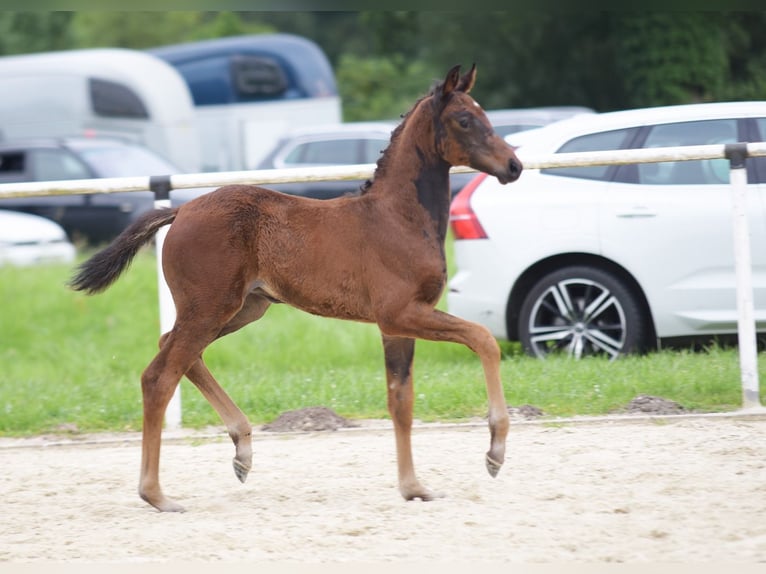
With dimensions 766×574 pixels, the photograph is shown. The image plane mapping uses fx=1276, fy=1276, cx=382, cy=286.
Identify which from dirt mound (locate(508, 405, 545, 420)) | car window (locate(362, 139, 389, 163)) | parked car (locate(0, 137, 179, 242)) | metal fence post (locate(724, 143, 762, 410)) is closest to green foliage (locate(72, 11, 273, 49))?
parked car (locate(0, 137, 179, 242))

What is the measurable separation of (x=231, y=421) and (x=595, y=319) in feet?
12.9

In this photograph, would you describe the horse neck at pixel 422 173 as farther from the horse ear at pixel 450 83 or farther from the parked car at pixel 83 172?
the parked car at pixel 83 172

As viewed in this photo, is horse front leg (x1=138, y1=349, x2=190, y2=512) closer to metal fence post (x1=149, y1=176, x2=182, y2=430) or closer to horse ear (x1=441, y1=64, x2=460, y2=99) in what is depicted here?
metal fence post (x1=149, y1=176, x2=182, y2=430)

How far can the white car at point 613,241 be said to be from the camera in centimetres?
898

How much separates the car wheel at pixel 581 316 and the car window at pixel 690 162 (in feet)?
2.66

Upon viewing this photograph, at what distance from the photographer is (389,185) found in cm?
602

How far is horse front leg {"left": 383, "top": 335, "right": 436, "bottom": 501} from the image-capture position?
596 cm

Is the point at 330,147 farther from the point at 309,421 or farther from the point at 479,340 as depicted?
the point at 479,340

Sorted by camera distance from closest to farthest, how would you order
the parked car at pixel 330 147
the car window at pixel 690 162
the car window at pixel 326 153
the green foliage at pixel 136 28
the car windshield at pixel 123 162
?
the car window at pixel 690 162 → the car windshield at pixel 123 162 → the parked car at pixel 330 147 → the car window at pixel 326 153 → the green foliage at pixel 136 28

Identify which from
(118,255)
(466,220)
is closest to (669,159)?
(466,220)

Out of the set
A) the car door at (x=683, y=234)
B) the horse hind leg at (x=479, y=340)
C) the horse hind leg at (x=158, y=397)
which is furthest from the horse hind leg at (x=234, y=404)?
the car door at (x=683, y=234)

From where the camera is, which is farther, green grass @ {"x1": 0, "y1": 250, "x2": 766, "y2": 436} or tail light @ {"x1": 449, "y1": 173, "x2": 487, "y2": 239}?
tail light @ {"x1": 449, "y1": 173, "x2": 487, "y2": 239}

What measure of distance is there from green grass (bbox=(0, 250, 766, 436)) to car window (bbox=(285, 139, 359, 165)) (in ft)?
16.9

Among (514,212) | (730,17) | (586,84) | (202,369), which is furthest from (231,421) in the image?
(586,84)
